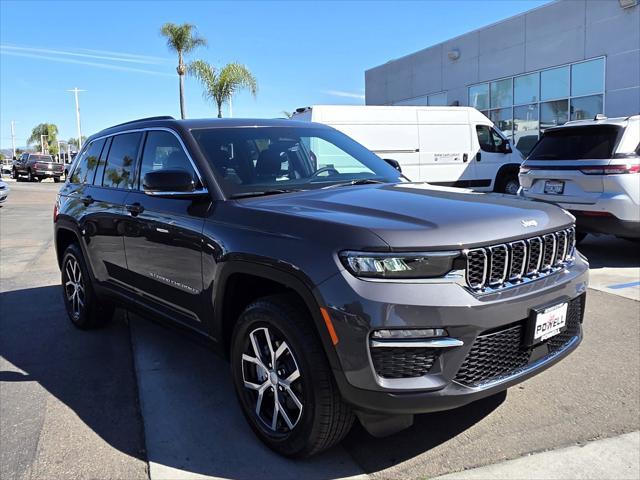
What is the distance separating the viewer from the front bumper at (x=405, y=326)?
2.39 metres

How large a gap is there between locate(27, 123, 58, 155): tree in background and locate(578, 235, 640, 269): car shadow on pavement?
107 m

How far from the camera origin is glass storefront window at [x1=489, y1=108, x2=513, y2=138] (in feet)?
66.7

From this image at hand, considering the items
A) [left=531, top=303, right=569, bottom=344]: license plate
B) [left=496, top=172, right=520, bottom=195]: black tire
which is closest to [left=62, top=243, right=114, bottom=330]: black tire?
[left=531, top=303, right=569, bottom=344]: license plate

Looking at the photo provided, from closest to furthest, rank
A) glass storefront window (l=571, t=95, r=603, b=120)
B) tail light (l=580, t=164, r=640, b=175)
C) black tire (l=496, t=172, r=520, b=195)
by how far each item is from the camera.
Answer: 1. tail light (l=580, t=164, r=640, b=175)
2. black tire (l=496, t=172, r=520, b=195)
3. glass storefront window (l=571, t=95, r=603, b=120)

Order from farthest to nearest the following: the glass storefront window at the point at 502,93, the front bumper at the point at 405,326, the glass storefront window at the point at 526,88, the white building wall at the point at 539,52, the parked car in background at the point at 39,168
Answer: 1. the parked car in background at the point at 39,168
2. the glass storefront window at the point at 502,93
3. the glass storefront window at the point at 526,88
4. the white building wall at the point at 539,52
5. the front bumper at the point at 405,326

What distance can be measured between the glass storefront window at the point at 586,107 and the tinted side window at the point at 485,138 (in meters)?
4.58

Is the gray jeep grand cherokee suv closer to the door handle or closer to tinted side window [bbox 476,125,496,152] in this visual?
the door handle

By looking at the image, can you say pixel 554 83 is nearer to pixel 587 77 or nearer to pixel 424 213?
pixel 587 77

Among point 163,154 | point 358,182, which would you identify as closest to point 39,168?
point 163,154

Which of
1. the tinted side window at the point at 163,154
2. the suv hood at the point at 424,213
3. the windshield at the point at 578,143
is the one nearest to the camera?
the suv hood at the point at 424,213

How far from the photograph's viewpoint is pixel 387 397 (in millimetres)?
2422

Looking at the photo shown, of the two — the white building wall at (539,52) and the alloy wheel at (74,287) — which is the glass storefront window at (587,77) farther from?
the alloy wheel at (74,287)

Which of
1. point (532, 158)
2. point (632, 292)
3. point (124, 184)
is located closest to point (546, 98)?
point (532, 158)

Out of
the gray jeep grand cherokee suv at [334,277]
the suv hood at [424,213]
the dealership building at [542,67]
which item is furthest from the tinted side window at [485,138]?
the suv hood at [424,213]
